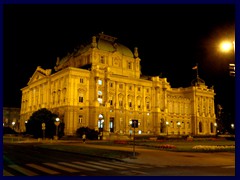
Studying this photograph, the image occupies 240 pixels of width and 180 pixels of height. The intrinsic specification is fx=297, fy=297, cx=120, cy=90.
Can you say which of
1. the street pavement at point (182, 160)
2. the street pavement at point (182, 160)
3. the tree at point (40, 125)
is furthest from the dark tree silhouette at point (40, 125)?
the street pavement at point (182, 160)

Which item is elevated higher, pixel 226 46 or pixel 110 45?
pixel 110 45

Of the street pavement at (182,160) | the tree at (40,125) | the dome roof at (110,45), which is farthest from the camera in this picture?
the dome roof at (110,45)

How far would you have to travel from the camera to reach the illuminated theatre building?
80.2m

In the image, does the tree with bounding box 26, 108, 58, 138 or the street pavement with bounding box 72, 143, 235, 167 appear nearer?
the street pavement with bounding box 72, 143, 235, 167

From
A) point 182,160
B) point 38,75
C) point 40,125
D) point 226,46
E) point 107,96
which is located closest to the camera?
point 226,46

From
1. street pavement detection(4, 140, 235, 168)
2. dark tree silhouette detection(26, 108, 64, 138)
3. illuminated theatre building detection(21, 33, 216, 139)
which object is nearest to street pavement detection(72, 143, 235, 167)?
street pavement detection(4, 140, 235, 168)

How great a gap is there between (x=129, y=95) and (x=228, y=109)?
44.3 meters

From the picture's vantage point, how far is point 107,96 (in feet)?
276

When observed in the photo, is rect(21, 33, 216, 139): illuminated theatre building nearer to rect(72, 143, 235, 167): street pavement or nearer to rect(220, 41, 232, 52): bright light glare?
rect(72, 143, 235, 167): street pavement

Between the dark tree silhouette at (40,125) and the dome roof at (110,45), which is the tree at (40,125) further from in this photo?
the dome roof at (110,45)

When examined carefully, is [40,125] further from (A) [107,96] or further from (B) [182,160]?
(B) [182,160]

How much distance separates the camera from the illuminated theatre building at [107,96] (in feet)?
263

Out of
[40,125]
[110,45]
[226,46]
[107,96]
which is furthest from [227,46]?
[110,45]

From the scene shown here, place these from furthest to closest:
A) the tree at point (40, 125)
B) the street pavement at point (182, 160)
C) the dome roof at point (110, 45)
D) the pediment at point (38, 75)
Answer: the pediment at point (38, 75), the dome roof at point (110, 45), the tree at point (40, 125), the street pavement at point (182, 160)
